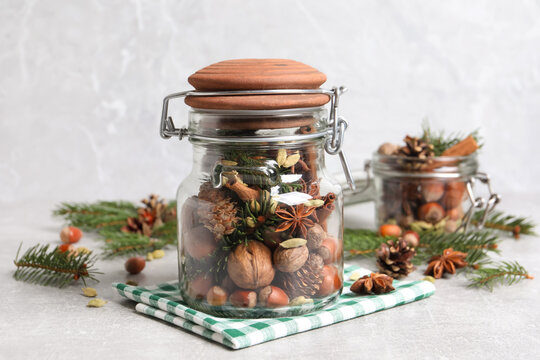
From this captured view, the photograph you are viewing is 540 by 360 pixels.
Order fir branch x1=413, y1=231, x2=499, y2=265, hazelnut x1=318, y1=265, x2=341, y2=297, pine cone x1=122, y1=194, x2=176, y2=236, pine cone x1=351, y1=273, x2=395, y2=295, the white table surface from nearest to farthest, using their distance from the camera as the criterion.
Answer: the white table surface, hazelnut x1=318, y1=265, x2=341, y2=297, pine cone x1=351, y1=273, x2=395, y2=295, fir branch x1=413, y1=231, x2=499, y2=265, pine cone x1=122, y1=194, x2=176, y2=236

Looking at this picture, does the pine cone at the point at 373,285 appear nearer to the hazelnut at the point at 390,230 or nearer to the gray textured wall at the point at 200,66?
the hazelnut at the point at 390,230

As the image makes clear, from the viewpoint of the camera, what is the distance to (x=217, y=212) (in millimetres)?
1091

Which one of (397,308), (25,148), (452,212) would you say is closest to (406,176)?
(452,212)

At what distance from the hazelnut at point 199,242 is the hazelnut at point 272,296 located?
0.35 feet

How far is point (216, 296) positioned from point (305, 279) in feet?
0.48

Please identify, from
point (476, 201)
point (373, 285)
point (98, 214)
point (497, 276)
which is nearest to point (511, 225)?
point (476, 201)

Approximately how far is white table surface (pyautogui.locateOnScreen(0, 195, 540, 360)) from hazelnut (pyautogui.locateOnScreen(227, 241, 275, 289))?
0.10 metres

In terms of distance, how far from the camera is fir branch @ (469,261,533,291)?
136 centimetres

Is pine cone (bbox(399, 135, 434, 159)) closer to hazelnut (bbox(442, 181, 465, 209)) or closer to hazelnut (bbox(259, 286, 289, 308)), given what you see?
hazelnut (bbox(442, 181, 465, 209))

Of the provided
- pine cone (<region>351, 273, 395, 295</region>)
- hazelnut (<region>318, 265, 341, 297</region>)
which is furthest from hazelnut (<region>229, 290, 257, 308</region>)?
pine cone (<region>351, 273, 395, 295</region>)

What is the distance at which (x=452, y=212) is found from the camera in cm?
170

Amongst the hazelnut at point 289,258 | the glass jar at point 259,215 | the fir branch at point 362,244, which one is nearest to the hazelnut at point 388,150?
the fir branch at point 362,244

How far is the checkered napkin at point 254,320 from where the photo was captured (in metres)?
1.04

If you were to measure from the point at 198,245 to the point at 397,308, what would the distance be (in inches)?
15.2
